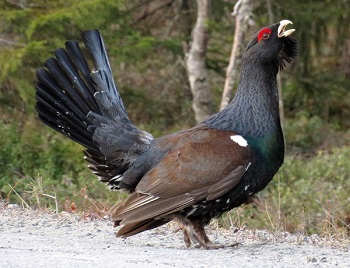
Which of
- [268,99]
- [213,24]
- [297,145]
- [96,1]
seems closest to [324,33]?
[297,145]

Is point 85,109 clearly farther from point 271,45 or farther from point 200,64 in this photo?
point 200,64

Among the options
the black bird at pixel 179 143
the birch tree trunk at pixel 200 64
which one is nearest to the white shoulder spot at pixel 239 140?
the black bird at pixel 179 143

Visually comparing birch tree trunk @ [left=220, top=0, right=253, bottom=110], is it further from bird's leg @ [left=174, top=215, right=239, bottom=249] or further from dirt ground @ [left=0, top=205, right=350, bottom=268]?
bird's leg @ [left=174, top=215, right=239, bottom=249]

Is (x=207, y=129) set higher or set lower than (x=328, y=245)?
higher

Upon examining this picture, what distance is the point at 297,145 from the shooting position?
1847cm

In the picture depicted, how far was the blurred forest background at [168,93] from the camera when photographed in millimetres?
12398

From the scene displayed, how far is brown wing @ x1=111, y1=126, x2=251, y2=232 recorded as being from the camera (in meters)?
7.53

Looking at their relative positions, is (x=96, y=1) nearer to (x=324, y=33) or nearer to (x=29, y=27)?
A: (x=29, y=27)

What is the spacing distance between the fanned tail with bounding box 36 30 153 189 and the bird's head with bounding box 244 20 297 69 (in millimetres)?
1331

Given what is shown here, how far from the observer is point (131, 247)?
304 inches

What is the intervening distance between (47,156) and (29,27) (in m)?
2.09

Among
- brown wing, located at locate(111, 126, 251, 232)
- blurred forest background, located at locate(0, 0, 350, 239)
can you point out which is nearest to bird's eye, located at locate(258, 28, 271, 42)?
brown wing, located at locate(111, 126, 251, 232)

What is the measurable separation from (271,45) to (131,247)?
7.46 feet

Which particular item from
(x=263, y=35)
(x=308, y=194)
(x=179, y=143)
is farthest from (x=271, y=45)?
(x=308, y=194)
